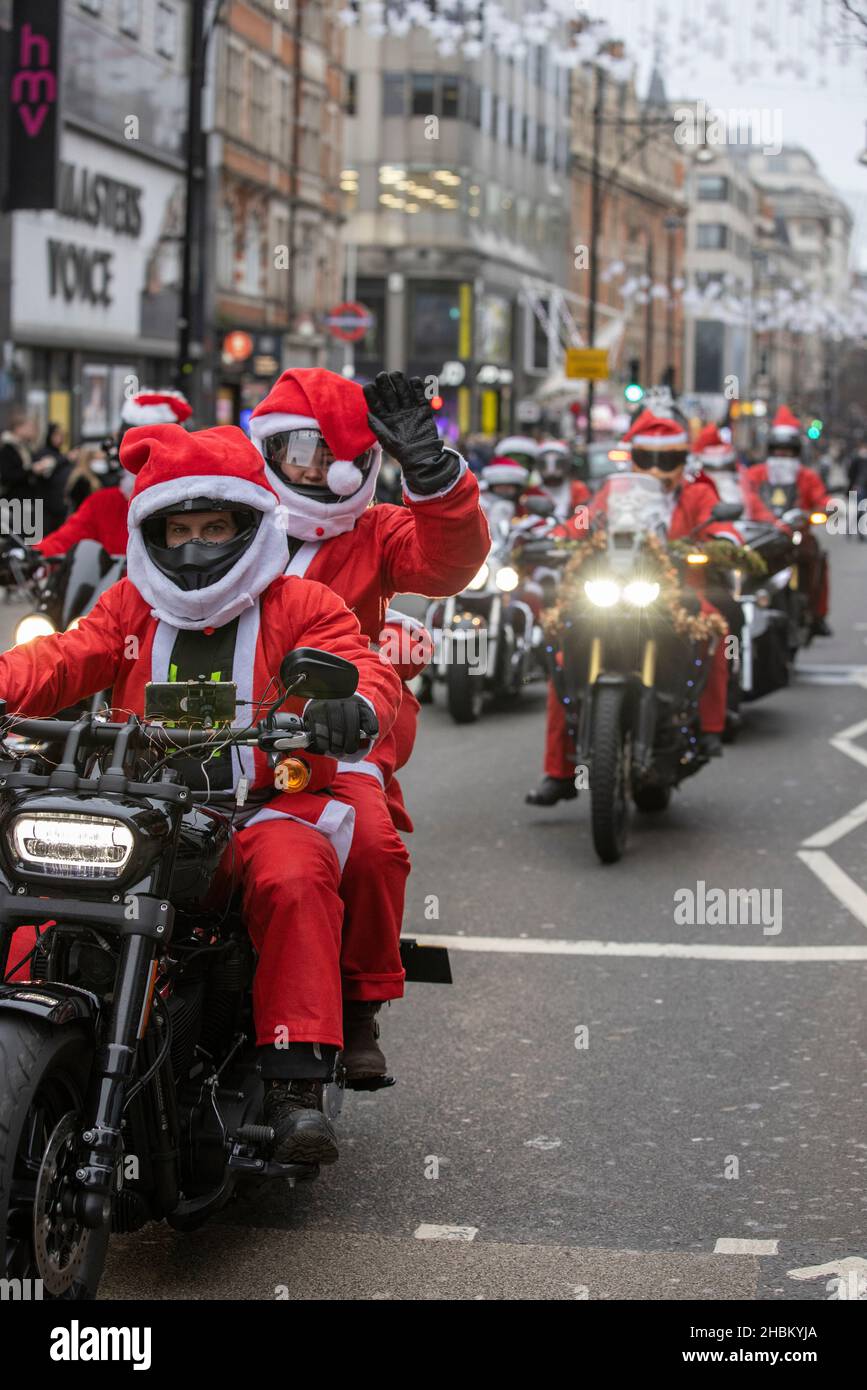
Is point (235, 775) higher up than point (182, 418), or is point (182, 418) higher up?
point (182, 418)

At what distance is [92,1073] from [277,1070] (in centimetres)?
58

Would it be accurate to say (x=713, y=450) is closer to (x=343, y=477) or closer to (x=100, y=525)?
(x=100, y=525)

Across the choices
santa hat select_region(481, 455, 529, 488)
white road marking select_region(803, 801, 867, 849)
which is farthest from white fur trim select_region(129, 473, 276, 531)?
santa hat select_region(481, 455, 529, 488)

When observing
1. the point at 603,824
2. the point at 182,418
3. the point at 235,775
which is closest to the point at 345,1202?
the point at 235,775

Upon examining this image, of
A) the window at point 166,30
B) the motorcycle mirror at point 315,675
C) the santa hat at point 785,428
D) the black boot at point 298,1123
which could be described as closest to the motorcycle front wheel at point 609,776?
the black boot at point 298,1123

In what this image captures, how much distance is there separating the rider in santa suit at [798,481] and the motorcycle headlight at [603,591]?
6386mm

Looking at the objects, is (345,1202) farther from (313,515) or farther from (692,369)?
(692,369)

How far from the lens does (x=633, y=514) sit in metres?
9.76

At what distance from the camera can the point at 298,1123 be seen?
4.32m

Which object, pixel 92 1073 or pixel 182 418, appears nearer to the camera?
pixel 92 1073

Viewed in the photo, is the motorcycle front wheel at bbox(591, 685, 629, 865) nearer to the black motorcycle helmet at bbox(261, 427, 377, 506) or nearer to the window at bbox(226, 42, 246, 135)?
the black motorcycle helmet at bbox(261, 427, 377, 506)

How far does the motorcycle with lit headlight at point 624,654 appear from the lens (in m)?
9.34

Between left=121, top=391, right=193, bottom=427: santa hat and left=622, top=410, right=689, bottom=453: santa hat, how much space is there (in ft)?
7.26

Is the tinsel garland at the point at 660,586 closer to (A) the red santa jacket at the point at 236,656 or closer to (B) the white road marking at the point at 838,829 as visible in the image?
(B) the white road marking at the point at 838,829
